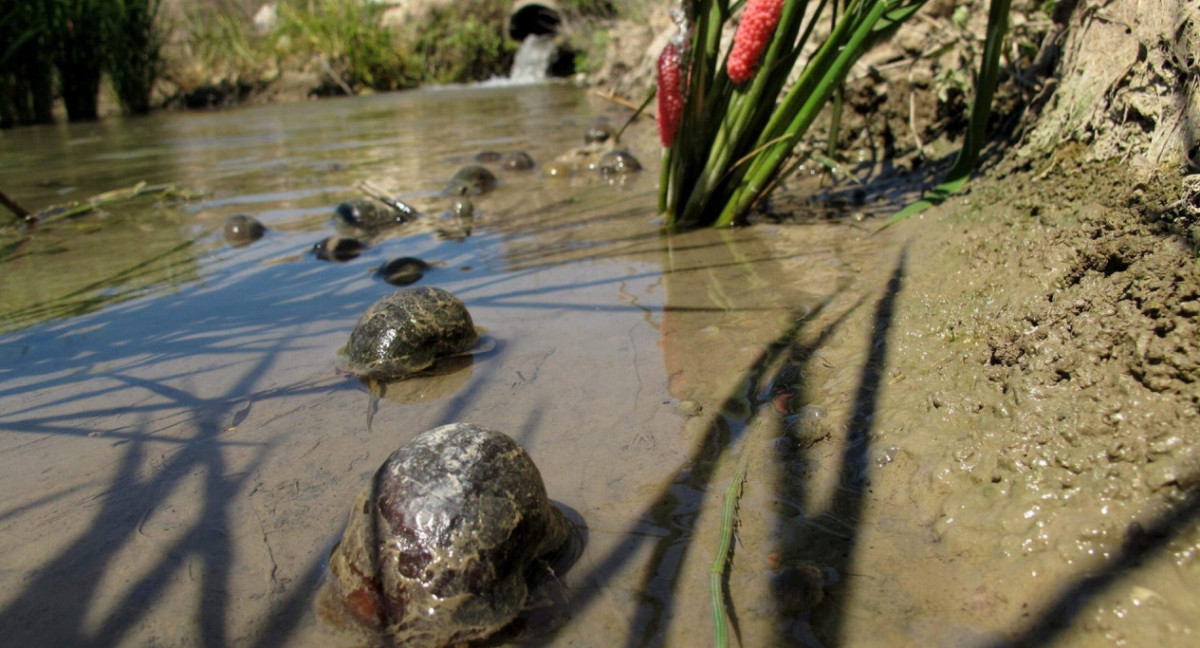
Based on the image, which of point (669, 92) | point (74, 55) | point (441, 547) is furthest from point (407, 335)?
point (74, 55)

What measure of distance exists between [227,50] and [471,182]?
15769mm

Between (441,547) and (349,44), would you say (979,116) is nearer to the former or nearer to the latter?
(441,547)

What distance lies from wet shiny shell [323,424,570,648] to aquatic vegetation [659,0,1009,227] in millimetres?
2590

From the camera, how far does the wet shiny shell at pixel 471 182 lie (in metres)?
6.32

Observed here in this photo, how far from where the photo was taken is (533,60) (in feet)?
65.8

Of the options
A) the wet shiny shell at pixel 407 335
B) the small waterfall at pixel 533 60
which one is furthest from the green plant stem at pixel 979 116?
the small waterfall at pixel 533 60

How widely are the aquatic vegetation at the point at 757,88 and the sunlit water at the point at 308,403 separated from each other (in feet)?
1.17

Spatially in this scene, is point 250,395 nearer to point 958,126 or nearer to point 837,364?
point 837,364

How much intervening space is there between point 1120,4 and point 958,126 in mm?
1655

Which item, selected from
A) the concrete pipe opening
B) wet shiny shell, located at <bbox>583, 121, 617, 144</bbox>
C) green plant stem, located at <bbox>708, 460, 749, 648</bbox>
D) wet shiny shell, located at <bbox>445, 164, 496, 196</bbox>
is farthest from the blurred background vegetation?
green plant stem, located at <bbox>708, 460, 749, 648</bbox>

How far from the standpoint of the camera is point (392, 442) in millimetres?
2512

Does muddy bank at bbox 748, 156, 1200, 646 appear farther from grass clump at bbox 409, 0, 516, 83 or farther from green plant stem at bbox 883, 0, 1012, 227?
grass clump at bbox 409, 0, 516, 83

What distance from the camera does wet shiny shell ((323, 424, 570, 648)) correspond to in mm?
1741

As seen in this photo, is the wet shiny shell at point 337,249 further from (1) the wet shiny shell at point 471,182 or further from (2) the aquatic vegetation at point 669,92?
(2) the aquatic vegetation at point 669,92
